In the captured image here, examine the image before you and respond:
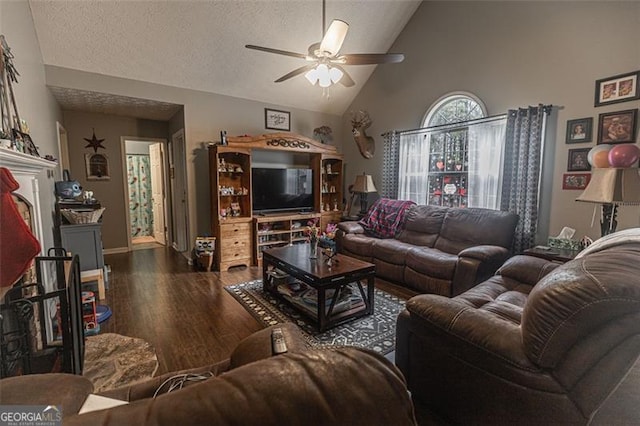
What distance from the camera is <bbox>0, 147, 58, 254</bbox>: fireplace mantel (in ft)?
4.98

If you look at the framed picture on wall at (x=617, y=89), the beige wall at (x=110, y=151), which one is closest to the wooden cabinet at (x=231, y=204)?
the beige wall at (x=110, y=151)

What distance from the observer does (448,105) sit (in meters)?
4.07

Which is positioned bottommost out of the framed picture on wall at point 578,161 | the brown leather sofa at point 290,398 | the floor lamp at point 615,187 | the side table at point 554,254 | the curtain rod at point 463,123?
the side table at point 554,254

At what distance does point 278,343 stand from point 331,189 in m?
4.43

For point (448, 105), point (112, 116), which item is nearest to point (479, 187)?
point (448, 105)

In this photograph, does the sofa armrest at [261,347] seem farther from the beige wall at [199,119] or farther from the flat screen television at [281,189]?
the beige wall at [199,119]

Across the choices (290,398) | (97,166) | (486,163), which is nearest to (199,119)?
(97,166)

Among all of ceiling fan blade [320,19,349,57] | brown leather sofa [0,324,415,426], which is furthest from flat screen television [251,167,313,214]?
brown leather sofa [0,324,415,426]

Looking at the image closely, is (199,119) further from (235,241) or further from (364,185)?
(364,185)

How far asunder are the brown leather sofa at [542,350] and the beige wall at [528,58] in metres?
2.10

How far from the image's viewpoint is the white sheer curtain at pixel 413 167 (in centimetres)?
431

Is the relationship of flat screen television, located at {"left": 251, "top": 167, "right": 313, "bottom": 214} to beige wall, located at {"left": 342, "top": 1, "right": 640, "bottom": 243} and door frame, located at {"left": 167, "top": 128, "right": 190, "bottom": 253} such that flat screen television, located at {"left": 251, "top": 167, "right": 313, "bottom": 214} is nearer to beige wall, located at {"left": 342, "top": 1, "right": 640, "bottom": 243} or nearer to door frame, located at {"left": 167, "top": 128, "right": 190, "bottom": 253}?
door frame, located at {"left": 167, "top": 128, "right": 190, "bottom": 253}

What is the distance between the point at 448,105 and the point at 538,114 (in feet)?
3.91

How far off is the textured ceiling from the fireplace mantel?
1.71 meters
